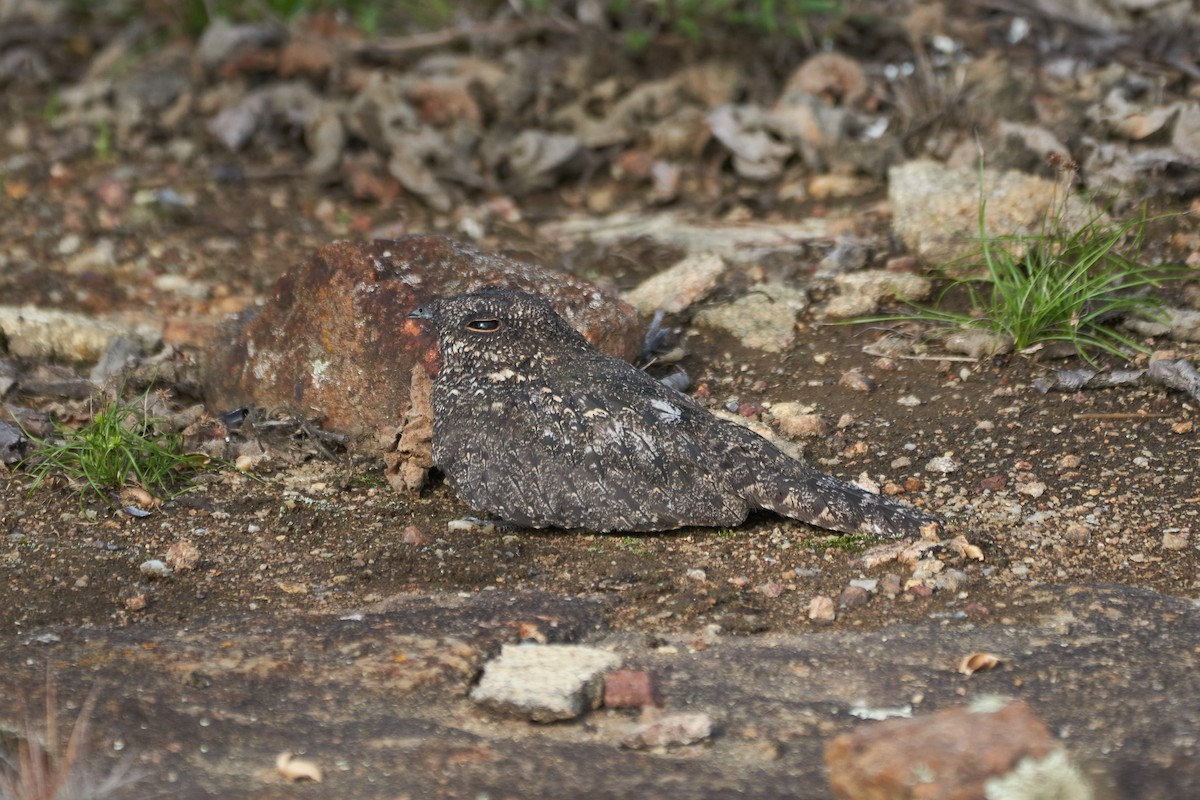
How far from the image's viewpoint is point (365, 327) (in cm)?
471

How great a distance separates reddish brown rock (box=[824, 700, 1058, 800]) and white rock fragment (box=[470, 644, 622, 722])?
661 millimetres

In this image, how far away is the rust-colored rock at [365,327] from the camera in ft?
15.4

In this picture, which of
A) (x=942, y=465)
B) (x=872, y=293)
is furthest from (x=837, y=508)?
(x=872, y=293)

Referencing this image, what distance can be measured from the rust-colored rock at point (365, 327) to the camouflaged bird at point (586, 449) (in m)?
0.43

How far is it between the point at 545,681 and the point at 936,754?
1.00m

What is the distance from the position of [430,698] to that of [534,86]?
16.1 ft

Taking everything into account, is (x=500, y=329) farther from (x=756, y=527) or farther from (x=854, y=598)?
(x=854, y=598)

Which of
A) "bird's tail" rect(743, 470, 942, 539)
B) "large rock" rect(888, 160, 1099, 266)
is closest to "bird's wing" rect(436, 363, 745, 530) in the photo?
"bird's tail" rect(743, 470, 942, 539)

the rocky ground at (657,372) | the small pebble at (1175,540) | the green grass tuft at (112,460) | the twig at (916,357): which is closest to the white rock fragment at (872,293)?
the rocky ground at (657,372)

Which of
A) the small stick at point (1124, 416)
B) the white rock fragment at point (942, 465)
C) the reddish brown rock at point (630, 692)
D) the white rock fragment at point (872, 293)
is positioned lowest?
the white rock fragment at point (942, 465)

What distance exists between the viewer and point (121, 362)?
17.2 ft

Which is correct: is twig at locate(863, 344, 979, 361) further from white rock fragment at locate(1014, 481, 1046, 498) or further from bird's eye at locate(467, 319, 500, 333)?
bird's eye at locate(467, 319, 500, 333)

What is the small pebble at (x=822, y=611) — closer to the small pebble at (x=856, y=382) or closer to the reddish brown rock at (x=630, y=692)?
the reddish brown rock at (x=630, y=692)

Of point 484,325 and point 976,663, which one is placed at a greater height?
point 484,325
